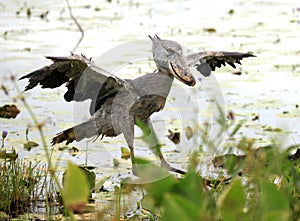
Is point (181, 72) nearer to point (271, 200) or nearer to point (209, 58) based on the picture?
point (209, 58)

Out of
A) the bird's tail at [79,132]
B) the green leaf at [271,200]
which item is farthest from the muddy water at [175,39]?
the green leaf at [271,200]

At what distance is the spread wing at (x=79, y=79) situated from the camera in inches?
190

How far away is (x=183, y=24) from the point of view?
12047mm

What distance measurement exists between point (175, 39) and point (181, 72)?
5601mm

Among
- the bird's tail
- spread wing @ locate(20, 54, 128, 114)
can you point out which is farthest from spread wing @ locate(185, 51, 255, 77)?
the bird's tail

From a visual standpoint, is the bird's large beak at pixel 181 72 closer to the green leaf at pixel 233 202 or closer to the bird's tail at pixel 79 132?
the bird's tail at pixel 79 132

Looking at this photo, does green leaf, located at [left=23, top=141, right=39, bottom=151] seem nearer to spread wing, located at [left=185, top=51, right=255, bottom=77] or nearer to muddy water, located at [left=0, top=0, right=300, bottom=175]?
muddy water, located at [left=0, top=0, right=300, bottom=175]

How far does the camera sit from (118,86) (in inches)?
204

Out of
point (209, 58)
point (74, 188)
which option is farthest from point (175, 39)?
point (74, 188)

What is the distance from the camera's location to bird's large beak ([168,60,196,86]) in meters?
4.85

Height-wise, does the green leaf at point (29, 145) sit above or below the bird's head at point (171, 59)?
below

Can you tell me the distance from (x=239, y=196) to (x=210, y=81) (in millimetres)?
6602

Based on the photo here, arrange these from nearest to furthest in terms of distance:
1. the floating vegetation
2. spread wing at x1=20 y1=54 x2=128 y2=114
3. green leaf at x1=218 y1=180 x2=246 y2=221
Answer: green leaf at x1=218 y1=180 x2=246 y2=221 → spread wing at x1=20 y1=54 x2=128 y2=114 → the floating vegetation

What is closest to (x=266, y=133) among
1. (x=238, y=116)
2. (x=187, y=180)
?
(x=238, y=116)
